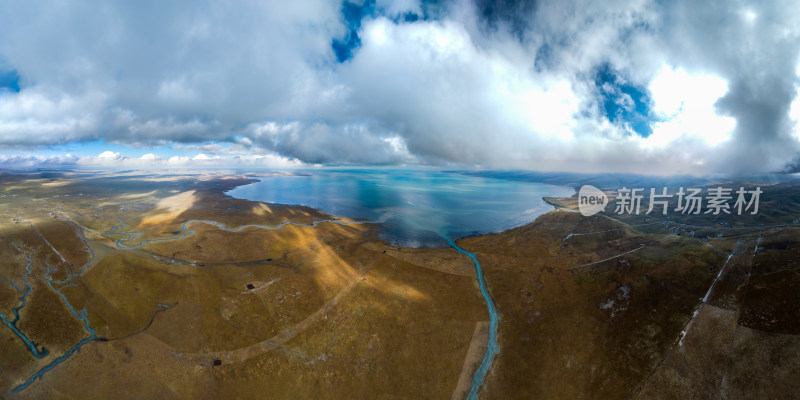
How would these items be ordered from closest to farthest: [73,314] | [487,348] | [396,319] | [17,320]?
[17,320]
[487,348]
[73,314]
[396,319]

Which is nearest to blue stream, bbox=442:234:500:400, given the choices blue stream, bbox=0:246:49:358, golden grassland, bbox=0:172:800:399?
golden grassland, bbox=0:172:800:399

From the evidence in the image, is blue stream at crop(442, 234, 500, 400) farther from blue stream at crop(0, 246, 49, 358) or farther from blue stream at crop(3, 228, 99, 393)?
blue stream at crop(0, 246, 49, 358)

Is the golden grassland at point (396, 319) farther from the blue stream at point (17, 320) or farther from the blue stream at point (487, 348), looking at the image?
the blue stream at point (487, 348)

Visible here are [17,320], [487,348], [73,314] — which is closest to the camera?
[17,320]

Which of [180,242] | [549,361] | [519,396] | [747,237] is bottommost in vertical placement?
[519,396]

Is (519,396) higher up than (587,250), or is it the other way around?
(587,250)

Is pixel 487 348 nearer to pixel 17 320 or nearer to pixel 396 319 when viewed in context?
pixel 396 319

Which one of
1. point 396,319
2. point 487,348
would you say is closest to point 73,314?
point 396,319

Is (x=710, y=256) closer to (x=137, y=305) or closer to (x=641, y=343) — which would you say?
(x=641, y=343)

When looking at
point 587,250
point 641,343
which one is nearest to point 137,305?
point 641,343

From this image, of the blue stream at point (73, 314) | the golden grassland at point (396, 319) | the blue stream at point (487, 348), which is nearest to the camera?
the blue stream at point (73, 314)

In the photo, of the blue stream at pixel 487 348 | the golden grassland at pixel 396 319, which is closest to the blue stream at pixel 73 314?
the golden grassland at pixel 396 319
